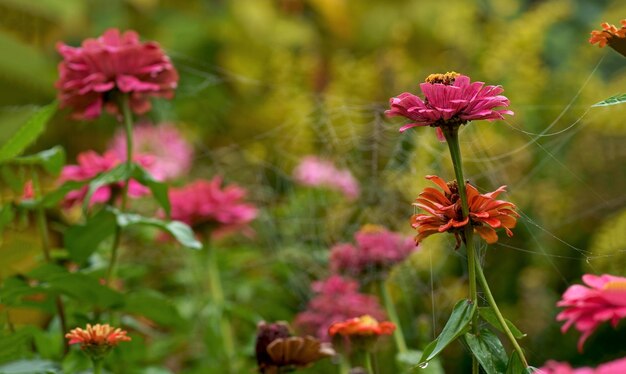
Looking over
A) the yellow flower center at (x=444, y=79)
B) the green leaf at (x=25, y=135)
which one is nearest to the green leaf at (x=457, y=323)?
the yellow flower center at (x=444, y=79)

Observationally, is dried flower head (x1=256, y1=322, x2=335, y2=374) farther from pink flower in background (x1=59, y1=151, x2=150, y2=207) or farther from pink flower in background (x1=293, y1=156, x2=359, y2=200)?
pink flower in background (x1=293, y1=156, x2=359, y2=200)

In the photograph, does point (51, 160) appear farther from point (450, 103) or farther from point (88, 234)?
point (450, 103)

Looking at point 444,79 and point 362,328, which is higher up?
point 444,79

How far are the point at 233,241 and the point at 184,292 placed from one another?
0.18 meters

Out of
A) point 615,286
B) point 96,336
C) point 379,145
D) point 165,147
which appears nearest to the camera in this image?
point 615,286

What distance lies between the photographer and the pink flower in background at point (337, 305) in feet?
2.48

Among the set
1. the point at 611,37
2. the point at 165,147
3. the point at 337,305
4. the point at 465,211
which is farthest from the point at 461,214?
the point at 165,147

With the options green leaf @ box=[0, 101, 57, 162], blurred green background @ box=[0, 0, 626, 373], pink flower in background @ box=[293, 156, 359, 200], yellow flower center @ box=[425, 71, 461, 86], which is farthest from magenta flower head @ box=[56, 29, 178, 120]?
pink flower in background @ box=[293, 156, 359, 200]

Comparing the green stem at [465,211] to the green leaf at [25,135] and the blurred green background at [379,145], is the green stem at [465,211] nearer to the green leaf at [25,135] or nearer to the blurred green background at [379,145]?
the blurred green background at [379,145]

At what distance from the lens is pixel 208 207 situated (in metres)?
0.82

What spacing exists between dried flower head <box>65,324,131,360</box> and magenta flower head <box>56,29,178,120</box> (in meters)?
0.19

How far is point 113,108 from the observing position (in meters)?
0.63

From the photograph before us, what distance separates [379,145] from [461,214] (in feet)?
2.18

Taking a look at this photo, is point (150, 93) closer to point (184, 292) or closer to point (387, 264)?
point (387, 264)
